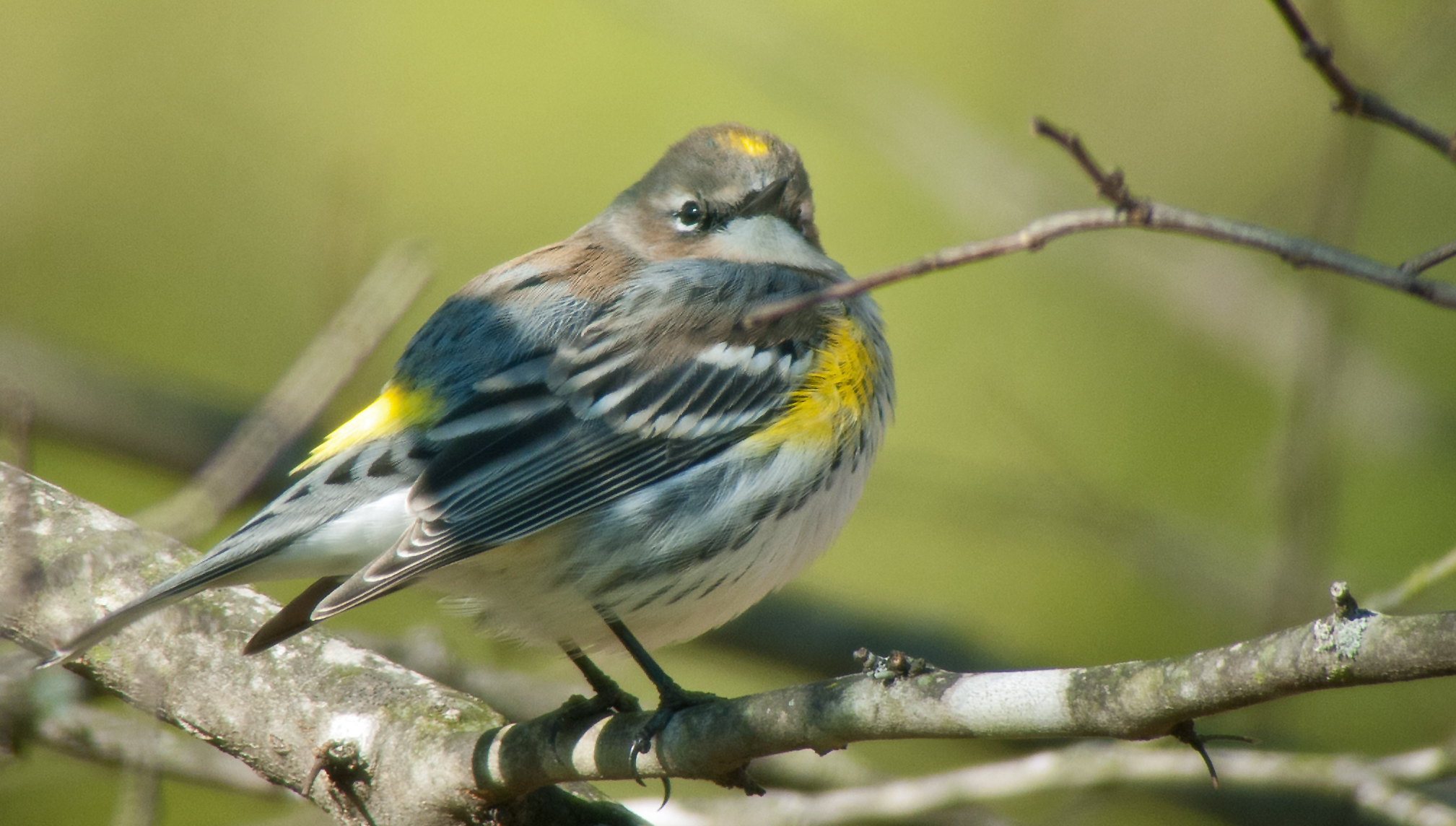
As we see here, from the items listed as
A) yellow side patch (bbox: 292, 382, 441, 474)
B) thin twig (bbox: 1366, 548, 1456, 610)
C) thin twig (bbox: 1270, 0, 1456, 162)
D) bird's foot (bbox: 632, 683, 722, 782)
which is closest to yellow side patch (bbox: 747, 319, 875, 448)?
bird's foot (bbox: 632, 683, 722, 782)

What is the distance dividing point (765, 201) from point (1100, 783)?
2263mm

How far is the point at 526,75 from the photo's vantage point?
7426mm

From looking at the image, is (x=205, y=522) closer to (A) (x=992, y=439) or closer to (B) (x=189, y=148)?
(A) (x=992, y=439)

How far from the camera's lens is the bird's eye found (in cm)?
466

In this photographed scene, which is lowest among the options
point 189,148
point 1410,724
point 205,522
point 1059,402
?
point 205,522

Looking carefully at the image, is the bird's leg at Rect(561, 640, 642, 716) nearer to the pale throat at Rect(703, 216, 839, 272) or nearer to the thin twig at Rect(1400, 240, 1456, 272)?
the pale throat at Rect(703, 216, 839, 272)

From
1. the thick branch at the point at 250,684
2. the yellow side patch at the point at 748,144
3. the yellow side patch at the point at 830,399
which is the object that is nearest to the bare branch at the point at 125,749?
the thick branch at the point at 250,684

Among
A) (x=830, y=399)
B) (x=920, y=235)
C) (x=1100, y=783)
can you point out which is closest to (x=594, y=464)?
(x=830, y=399)

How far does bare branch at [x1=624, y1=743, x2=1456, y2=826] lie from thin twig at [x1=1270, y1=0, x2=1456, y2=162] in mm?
2220

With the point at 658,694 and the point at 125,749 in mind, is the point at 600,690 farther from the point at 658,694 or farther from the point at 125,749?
the point at 125,749

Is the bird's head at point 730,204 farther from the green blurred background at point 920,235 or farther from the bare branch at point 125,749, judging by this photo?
the bare branch at point 125,749

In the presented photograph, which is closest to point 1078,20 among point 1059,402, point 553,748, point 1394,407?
point 1059,402

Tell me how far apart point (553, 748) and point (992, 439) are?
4.30 m

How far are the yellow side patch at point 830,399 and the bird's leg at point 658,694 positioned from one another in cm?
67
